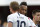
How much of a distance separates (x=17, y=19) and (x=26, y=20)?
0.54 feet

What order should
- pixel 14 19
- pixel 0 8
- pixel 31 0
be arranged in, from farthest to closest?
pixel 0 8, pixel 31 0, pixel 14 19

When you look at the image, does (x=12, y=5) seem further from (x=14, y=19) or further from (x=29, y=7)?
(x=29, y=7)

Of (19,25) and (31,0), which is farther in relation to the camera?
(31,0)

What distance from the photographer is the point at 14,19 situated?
2.11 meters

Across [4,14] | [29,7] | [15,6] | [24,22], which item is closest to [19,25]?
[24,22]

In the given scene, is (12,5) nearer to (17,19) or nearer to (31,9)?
(17,19)

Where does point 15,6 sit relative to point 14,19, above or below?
above

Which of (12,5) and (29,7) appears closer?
(12,5)

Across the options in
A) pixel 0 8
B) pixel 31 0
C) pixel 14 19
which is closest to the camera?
pixel 14 19

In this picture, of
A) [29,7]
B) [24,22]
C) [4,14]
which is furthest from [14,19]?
[4,14]

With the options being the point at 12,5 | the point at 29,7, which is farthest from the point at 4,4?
the point at 12,5

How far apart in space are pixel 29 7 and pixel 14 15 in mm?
1580

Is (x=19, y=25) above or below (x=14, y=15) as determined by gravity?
below

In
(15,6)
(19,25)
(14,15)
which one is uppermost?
(15,6)
